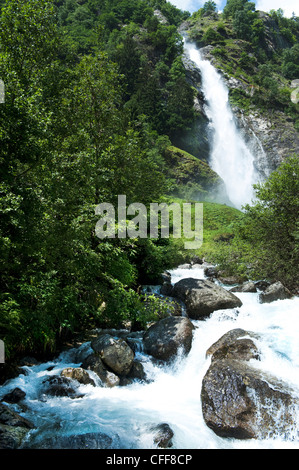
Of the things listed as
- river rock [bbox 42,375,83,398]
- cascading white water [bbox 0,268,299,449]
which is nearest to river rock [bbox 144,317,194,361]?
cascading white water [bbox 0,268,299,449]

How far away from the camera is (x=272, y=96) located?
268 feet

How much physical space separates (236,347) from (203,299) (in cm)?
530

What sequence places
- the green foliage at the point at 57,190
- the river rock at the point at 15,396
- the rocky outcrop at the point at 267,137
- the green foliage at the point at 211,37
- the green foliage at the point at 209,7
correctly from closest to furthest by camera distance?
1. the green foliage at the point at 57,190
2. the river rock at the point at 15,396
3. the rocky outcrop at the point at 267,137
4. the green foliage at the point at 211,37
5. the green foliage at the point at 209,7

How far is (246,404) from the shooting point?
268 inches

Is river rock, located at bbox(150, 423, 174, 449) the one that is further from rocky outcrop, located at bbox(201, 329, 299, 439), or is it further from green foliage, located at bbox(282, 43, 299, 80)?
green foliage, located at bbox(282, 43, 299, 80)

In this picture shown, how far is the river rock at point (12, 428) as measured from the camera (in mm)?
5762

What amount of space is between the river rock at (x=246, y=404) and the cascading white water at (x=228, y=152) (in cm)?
5631

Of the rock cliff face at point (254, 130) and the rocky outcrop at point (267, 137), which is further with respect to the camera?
the rocky outcrop at point (267, 137)

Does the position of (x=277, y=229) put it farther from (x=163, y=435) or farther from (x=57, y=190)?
(x=163, y=435)

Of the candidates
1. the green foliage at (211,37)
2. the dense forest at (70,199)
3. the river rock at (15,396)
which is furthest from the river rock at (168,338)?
the green foliage at (211,37)

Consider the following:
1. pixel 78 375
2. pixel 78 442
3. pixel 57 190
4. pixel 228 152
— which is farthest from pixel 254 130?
pixel 78 442

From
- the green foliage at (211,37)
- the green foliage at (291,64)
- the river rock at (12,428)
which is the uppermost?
the green foliage at (211,37)

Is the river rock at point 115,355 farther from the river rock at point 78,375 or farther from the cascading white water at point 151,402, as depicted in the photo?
the river rock at point 78,375
